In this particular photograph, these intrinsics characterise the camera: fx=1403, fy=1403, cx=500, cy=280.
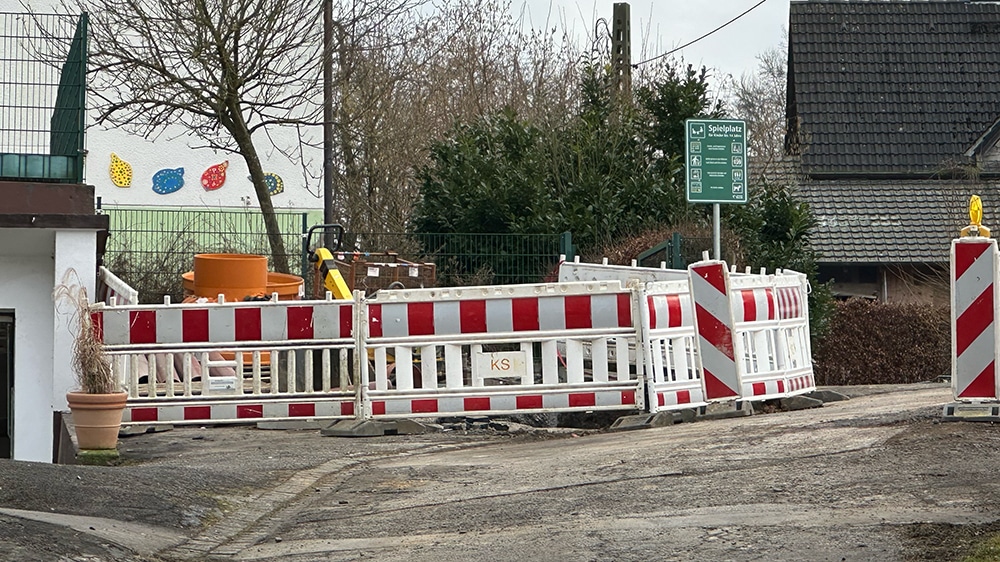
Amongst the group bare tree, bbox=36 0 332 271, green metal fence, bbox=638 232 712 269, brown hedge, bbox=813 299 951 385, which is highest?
bare tree, bbox=36 0 332 271

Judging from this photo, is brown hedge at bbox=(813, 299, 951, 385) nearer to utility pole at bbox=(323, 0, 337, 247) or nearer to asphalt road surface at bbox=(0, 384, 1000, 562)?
utility pole at bbox=(323, 0, 337, 247)

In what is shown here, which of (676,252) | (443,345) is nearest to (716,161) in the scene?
(676,252)

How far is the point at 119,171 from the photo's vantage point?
3244 centimetres

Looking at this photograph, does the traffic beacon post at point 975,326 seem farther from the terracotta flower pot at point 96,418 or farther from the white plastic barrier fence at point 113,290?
the white plastic barrier fence at point 113,290

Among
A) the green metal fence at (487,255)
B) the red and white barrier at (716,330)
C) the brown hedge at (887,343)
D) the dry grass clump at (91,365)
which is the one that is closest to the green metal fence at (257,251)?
the green metal fence at (487,255)

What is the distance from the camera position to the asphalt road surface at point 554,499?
637 centimetres

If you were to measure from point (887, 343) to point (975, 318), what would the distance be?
1621 cm

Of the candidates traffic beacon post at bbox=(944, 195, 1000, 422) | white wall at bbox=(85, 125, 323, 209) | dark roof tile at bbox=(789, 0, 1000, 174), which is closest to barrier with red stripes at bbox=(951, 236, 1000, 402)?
traffic beacon post at bbox=(944, 195, 1000, 422)

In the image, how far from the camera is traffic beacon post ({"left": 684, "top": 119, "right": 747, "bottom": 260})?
1730 cm

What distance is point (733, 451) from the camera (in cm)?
941

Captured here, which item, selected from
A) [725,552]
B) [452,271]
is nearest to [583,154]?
[452,271]

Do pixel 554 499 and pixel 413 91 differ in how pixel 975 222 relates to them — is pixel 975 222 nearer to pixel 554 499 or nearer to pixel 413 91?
pixel 554 499

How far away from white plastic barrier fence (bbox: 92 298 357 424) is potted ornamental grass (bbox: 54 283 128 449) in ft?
3.75

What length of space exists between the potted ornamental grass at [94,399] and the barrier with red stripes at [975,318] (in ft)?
20.6
